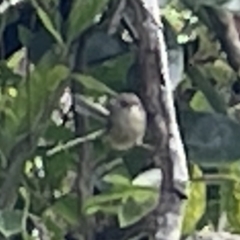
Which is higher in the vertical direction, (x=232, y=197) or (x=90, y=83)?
(x=90, y=83)

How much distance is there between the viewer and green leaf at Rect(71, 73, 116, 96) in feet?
1.85

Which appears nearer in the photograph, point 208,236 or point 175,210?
point 175,210

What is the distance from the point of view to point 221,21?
60cm

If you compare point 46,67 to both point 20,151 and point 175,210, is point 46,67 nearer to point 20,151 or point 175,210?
point 20,151

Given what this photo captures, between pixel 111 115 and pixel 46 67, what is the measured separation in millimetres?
74

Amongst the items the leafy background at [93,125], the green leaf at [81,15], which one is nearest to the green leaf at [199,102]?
the leafy background at [93,125]

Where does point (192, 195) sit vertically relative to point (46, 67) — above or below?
below

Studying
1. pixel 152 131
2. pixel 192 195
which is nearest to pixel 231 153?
pixel 192 195

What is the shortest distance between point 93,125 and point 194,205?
0.28ft

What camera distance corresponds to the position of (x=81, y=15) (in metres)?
0.57

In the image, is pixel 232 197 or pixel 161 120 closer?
pixel 161 120

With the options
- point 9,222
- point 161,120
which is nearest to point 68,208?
point 9,222

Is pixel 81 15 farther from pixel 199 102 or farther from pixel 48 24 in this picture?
pixel 199 102

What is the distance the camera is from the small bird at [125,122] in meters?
0.50
